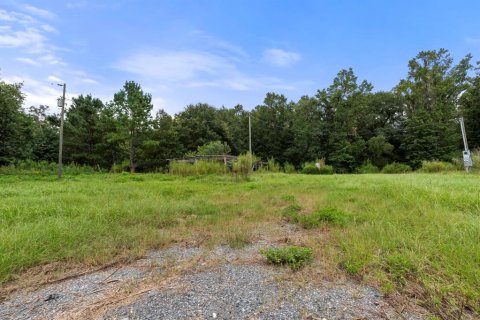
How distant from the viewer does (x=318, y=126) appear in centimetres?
2630

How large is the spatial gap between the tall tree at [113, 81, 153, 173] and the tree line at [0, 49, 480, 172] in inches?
3.3

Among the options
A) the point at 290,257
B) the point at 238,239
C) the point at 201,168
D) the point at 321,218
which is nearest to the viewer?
the point at 290,257

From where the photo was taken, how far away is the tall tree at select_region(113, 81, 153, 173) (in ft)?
66.9

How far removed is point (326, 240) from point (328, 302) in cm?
143

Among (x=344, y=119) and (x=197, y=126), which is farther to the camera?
(x=197, y=126)

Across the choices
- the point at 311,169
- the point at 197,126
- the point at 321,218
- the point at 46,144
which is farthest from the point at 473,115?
the point at 46,144

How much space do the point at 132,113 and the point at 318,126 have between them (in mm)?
18567

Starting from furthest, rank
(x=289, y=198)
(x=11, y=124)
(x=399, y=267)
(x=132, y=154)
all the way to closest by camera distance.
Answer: (x=132, y=154), (x=11, y=124), (x=289, y=198), (x=399, y=267)

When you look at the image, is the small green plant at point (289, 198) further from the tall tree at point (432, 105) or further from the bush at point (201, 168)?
the tall tree at point (432, 105)

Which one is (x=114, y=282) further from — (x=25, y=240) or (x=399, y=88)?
(x=399, y=88)

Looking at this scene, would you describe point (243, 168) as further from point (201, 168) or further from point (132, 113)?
point (132, 113)

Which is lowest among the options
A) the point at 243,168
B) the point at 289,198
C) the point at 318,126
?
the point at 289,198

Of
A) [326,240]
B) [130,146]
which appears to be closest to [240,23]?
[326,240]

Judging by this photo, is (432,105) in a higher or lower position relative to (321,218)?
higher
